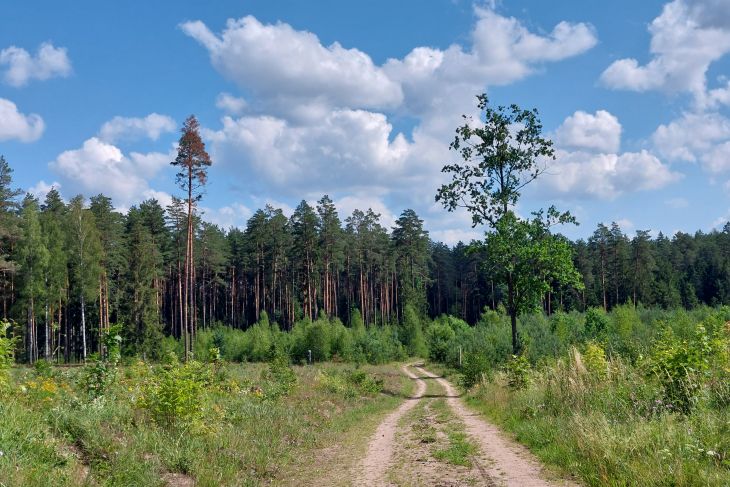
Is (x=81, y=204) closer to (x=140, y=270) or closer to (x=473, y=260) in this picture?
(x=140, y=270)

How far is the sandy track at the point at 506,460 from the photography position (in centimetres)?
745

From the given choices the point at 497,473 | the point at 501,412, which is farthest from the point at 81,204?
the point at 497,473

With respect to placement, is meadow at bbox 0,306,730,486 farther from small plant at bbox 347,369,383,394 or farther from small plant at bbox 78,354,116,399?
small plant at bbox 347,369,383,394

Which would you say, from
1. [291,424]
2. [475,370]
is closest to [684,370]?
[291,424]

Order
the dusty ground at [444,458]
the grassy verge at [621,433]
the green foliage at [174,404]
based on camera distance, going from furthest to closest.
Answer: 1. the green foliage at [174,404]
2. the dusty ground at [444,458]
3. the grassy verge at [621,433]

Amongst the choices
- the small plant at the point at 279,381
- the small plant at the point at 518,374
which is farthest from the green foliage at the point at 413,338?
the small plant at the point at 518,374

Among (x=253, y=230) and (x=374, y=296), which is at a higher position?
(x=253, y=230)

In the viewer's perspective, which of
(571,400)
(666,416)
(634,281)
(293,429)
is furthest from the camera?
(634,281)

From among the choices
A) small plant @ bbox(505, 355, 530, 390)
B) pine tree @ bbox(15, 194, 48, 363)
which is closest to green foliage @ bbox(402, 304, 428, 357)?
pine tree @ bbox(15, 194, 48, 363)

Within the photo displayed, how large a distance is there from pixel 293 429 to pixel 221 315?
242ft

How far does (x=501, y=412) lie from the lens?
46.8ft

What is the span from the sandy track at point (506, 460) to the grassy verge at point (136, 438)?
347cm

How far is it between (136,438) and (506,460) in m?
6.12

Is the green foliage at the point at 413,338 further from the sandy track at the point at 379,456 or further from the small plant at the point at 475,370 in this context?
the sandy track at the point at 379,456
